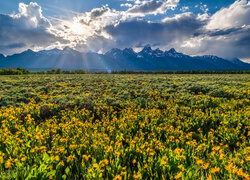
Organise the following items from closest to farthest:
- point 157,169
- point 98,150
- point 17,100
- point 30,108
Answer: point 157,169, point 98,150, point 30,108, point 17,100

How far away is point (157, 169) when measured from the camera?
3305 millimetres

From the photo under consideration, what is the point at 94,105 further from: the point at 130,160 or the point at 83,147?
the point at 130,160

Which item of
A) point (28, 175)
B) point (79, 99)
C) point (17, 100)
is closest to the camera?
point (28, 175)

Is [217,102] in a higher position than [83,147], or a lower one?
higher

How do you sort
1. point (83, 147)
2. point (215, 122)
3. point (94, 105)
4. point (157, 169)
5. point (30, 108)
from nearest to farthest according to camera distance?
A: 1. point (157, 169)
2. point (83, 147)
3. point (215, 122)
4. point (30, 108)
5. point (94, 105)

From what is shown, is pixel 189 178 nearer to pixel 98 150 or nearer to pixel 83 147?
pixel 98 150

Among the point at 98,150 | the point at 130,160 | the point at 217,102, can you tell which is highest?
the point at 217,102

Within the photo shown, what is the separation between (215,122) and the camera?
21.1 ft

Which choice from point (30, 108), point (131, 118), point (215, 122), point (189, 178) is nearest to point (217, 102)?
point (215, 122)

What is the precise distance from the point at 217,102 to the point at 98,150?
28.9ft

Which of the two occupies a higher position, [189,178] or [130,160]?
[189,178]

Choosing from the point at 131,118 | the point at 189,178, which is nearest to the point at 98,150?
the point at 189,178

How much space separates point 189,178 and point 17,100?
42.7 ft

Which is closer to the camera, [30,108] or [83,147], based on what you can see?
[83,147]
